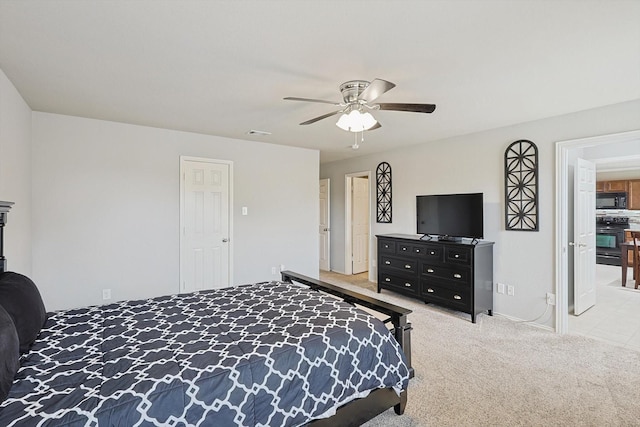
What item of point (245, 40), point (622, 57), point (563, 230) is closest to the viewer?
point (245, 40)

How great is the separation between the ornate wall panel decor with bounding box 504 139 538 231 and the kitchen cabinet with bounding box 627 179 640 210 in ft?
20.9

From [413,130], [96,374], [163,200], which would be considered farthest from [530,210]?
[163,200]

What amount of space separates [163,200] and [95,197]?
71 cm

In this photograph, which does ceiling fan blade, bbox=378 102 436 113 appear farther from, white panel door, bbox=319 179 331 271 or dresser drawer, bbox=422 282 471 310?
white panel door, bbox=319 179 331 271

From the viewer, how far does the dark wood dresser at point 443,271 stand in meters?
3.76

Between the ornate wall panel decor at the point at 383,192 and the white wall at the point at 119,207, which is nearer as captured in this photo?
the white wall at the point at 119,207

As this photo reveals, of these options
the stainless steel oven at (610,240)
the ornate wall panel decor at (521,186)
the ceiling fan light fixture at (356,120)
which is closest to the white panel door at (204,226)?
the ceiling fan light fixture at (356,120)

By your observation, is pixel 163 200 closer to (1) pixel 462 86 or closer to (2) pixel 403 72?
(2) pixel 403 72

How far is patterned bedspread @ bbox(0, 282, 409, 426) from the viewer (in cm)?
125

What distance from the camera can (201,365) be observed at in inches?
57.6

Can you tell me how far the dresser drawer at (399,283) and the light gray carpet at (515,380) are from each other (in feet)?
2.79

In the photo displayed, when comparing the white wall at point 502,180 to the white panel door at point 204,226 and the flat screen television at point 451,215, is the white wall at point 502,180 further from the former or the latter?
the white panel door at point 204,226

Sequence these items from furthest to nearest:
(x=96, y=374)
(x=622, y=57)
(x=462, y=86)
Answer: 1. (x=462, y=86)
2. (x=622, y=57)
3. (x=96, y=374)

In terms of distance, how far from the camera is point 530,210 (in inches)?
144
